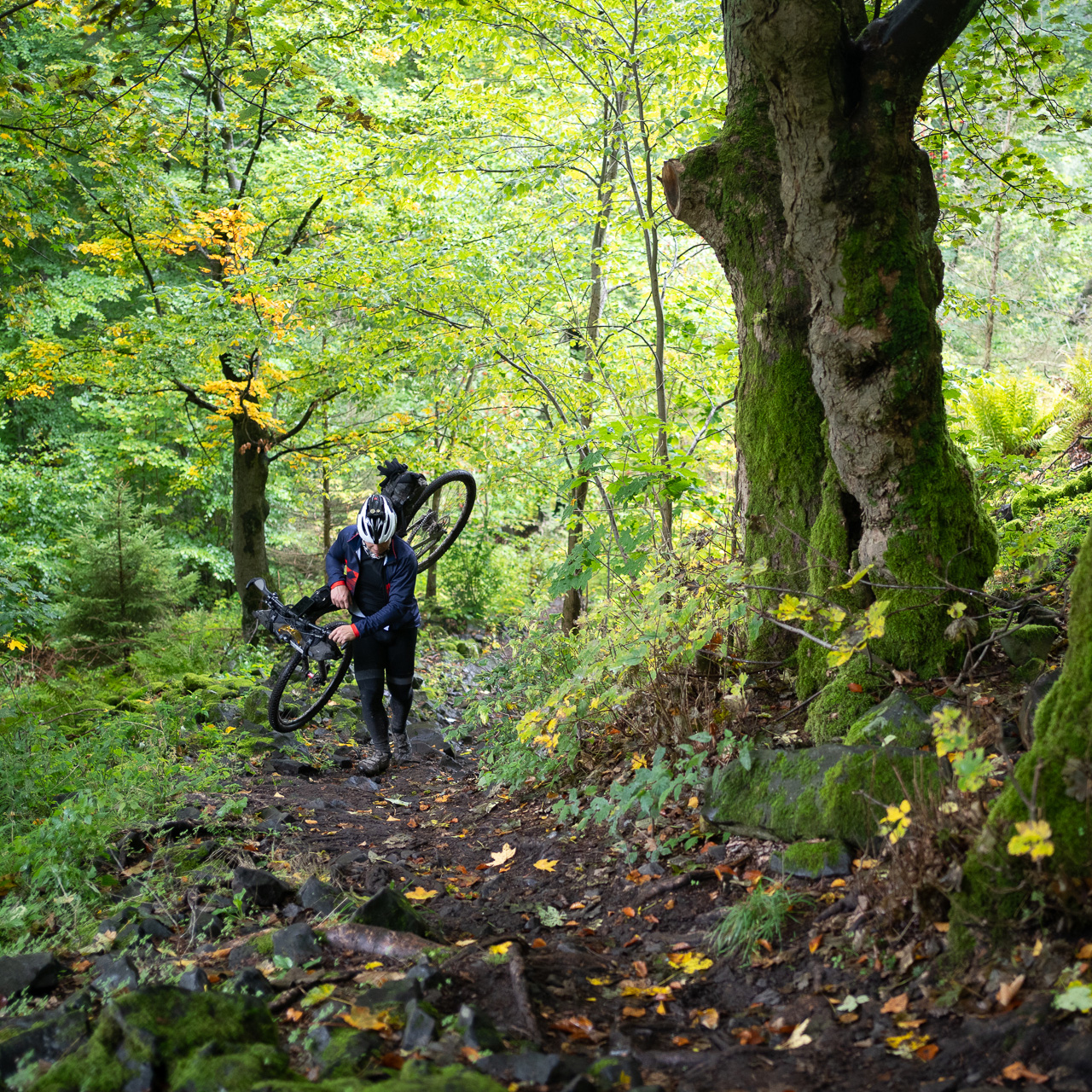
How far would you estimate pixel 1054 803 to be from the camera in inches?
94.4

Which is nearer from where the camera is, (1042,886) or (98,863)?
(1042,886)

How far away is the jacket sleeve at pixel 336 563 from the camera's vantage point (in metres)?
6.73

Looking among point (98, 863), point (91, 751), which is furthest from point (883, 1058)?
point (91, 751)

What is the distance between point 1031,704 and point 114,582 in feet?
33.0

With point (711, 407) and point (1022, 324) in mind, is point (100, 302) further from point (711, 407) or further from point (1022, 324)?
point (1022, 324)

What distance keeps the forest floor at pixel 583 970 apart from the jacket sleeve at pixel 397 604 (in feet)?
6.73

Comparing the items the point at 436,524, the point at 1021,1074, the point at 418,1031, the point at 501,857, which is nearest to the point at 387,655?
the point at 436,524

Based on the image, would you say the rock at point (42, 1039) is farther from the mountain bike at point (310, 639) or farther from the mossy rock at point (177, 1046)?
the mountain bike at point (310, 639)

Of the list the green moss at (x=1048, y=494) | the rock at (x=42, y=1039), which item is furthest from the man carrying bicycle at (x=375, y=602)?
the green moss at (x=1048, y=494)

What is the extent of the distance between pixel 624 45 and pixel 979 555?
5.70 meters

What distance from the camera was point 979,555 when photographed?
13.3 feet

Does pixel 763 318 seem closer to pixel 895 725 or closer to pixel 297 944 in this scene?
pixel 895 725

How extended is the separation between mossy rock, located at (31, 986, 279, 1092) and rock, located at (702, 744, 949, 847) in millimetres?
2228

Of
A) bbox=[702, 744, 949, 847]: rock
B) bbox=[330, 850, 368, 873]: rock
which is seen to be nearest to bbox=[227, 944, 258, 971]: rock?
bbox=[330, 850, 368, 873]: rock
